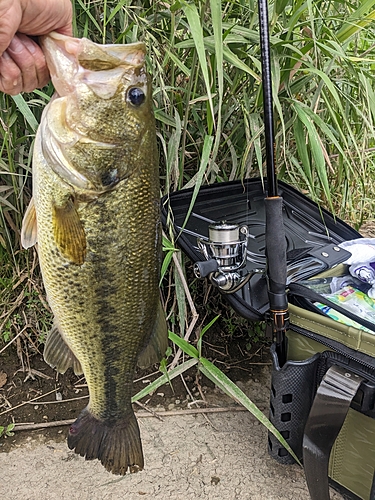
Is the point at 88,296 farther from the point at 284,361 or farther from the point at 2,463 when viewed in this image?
the point at 2,463

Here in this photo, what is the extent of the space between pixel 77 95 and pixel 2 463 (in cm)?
162

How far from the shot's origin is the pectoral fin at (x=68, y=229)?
1234 millimetres

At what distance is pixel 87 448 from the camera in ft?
4.66

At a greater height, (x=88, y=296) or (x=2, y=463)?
(x=88, y=296)

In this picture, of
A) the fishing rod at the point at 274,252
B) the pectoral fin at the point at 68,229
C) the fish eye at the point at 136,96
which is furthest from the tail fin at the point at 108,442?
the fish eye at the point at 136,96

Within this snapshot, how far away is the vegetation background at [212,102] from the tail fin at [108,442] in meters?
0.65

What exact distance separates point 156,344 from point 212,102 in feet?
3.51

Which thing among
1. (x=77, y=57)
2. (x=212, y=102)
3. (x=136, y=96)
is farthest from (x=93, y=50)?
(x=212, y=102)

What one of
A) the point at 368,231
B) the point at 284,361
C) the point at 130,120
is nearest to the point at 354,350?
the point at 284,361

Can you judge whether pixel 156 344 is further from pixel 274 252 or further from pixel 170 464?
pixel 170 464

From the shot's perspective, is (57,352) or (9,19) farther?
(57,352)

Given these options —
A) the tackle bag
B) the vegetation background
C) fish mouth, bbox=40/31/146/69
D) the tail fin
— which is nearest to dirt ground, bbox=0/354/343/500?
the tackle bag

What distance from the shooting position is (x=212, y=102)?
2008 mm

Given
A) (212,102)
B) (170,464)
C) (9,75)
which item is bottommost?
(170,464)
